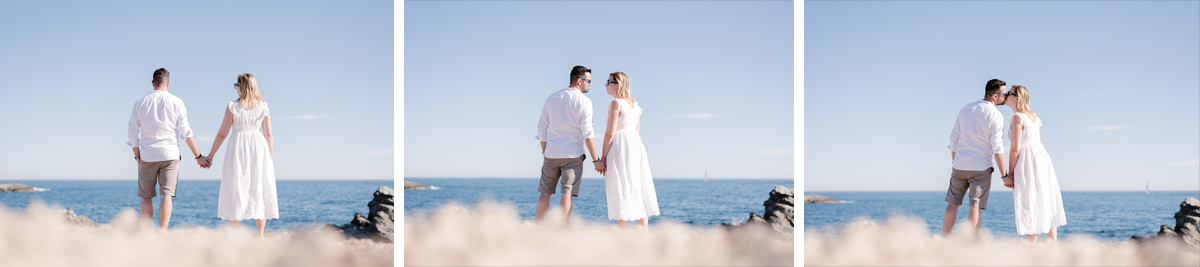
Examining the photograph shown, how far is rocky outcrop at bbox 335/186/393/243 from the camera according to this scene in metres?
4.86

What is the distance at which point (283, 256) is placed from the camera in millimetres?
3719

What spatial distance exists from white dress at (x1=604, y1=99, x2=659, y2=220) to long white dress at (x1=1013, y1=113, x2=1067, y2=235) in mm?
2164

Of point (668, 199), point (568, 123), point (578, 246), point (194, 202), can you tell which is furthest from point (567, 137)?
point (194, 202)

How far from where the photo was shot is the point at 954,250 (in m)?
3.88

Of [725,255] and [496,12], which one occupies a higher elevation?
[496,12]

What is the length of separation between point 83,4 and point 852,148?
79.4 ft

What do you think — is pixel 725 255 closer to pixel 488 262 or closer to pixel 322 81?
pixel 488 262

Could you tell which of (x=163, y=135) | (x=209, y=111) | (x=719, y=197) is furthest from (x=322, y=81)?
(x=163, y=135)

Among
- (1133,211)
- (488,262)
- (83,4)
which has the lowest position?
(1133,211)

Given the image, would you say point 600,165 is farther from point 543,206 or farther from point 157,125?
point 157,125

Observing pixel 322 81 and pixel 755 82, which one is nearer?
pixel 755 82

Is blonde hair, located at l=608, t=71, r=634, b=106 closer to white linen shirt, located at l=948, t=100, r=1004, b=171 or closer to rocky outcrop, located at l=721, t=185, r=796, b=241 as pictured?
rocky outcrop, located at l=721, t=185, r=796, b=241

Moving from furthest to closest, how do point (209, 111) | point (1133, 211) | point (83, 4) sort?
point (1133, 211) → point (209, 111) → point (83, 4)

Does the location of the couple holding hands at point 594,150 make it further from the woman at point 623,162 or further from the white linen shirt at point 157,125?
the white linen shirt at point 157,125
